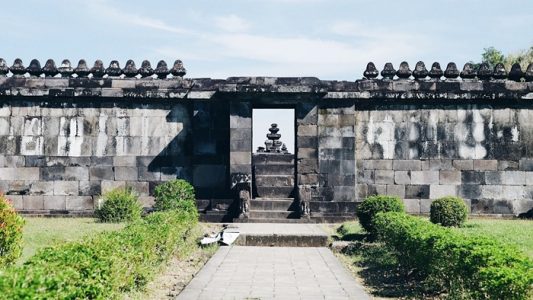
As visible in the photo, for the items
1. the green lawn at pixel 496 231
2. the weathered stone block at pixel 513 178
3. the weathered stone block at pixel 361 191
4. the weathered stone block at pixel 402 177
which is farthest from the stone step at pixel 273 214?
the weathered stone block at pixel 513 178

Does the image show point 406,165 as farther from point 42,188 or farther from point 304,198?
point 42,188

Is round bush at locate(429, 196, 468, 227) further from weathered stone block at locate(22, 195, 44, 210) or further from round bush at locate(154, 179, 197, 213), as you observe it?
weathered stone block at locate(22, 195, 44, 210)

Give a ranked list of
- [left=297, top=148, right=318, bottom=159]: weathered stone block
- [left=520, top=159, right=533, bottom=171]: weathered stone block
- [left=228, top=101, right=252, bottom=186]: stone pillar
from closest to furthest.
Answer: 1. [left=228, top=101, right=252, bottom=186]: stone pillar
2. [left=297, top=148, right=318, bottom=159]: weathered stone block
3. [left=520, top=159, right=533, bottom=171]: weathered stone block

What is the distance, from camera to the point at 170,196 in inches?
758

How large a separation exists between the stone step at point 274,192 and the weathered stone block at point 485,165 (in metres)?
5.82

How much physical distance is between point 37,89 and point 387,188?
36.9 ft

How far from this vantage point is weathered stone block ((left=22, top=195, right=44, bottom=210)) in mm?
21516

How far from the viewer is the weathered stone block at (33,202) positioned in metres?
21.5

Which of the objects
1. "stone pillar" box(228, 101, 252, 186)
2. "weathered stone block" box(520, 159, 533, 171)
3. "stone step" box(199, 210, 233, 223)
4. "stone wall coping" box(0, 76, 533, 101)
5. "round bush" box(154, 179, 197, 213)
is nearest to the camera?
"round bush" box(154, 179, 197, 213)

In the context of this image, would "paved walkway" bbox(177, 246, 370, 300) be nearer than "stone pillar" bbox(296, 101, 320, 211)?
Yes

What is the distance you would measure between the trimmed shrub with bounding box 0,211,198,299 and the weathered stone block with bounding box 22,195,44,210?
944cm

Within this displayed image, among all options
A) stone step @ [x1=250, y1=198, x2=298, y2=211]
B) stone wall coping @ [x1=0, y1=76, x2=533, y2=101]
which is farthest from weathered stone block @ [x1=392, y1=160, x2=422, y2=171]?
stone step @ [x1=250, y1=198, x2=298, y2=211]

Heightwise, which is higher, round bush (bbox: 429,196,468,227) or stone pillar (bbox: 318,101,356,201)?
stone pillar (bbox: 318,101,356,201)

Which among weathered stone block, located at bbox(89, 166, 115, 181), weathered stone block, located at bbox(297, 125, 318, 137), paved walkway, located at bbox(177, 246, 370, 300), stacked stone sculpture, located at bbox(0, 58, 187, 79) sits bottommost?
paved walkway, located at bbox(177, 246, 370, 300)
